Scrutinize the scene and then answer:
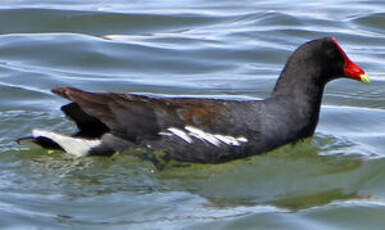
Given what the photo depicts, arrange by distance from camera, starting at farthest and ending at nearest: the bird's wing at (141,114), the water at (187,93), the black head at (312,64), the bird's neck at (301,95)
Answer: the black head at (312,64)
the bird's neck at (301,95)
the bird's wing at (141,114)
the water at (187,93)

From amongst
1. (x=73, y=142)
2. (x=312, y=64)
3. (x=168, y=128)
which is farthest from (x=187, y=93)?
(x=73, y=142)

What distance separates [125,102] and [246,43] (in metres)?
5.46

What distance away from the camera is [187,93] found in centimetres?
1137

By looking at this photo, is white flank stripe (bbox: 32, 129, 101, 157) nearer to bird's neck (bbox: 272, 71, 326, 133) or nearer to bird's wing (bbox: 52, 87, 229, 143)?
bird's wing (bbox: 52, 87, 229, 143)

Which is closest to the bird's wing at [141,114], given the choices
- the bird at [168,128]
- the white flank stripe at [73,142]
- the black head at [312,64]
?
the bird at [168,128]

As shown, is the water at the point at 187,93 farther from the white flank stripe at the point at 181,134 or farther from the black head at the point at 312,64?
the black head at the point at 312,64

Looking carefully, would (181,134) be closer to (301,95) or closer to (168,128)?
(168,128)

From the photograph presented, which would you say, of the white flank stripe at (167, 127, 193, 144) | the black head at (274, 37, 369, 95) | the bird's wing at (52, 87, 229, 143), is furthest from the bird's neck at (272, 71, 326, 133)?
the white flank stripe at (167, 127, 193, 144)

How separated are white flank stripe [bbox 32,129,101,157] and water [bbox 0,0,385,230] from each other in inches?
4.4

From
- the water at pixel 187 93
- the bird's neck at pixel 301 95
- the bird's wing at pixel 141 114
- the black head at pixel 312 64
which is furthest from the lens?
the black head at pixel 312 64

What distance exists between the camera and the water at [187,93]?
7.67 m

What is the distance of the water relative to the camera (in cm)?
767

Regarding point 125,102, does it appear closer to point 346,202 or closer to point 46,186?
point 46,186

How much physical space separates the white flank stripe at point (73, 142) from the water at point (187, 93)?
111 mm
